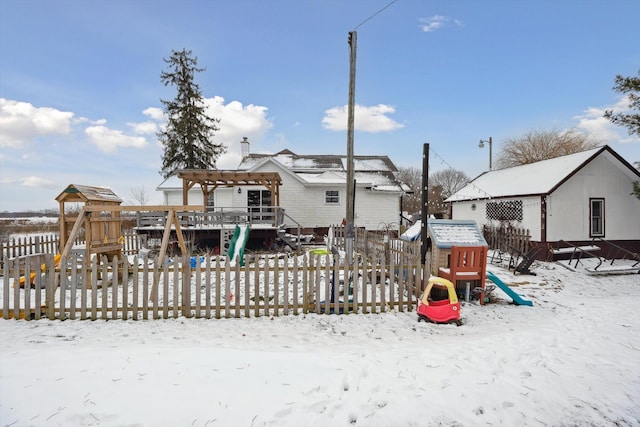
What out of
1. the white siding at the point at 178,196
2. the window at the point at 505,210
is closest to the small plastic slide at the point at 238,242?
the white siding at the point at 178,196

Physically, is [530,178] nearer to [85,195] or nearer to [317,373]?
[317,373]

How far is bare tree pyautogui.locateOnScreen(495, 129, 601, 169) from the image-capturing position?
124ft

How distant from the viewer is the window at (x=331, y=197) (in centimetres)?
2181

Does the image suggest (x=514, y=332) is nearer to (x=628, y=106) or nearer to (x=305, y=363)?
(x=305, y=363)

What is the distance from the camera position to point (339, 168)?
28438 mm

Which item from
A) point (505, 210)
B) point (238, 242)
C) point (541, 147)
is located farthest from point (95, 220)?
point (541, 147)

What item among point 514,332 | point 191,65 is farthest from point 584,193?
point 191,65

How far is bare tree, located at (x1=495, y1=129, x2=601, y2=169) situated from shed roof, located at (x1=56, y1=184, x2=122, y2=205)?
41.9 metres

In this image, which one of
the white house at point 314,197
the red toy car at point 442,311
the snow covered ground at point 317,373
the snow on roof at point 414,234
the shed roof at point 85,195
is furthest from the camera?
the white house at point 314,197

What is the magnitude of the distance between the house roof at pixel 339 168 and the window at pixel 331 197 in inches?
37.9

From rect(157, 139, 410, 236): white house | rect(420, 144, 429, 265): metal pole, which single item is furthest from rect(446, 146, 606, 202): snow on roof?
rect(420, 144, 429, 265): metal pole

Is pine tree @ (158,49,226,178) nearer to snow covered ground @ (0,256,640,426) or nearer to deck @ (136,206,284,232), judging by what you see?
deck @ (136,206,284,232)

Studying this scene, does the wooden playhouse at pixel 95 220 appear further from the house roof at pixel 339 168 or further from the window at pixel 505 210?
the window at pixel 505 210

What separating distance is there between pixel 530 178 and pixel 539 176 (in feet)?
1.83
